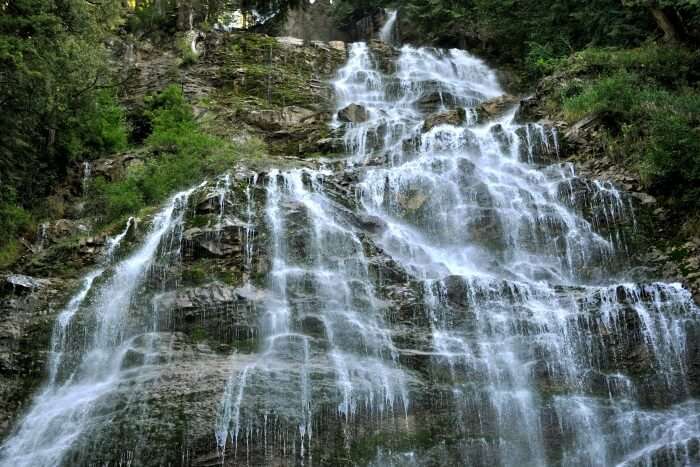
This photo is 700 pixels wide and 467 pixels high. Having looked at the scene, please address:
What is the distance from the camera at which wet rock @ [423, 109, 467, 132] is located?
19891 millimetres

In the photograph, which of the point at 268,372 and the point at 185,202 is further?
the point at 185,202

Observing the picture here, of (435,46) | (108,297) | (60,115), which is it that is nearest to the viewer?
(108,297)

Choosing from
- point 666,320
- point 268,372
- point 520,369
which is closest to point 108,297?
point 268,372

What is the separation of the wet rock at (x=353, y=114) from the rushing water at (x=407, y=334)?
6358mm

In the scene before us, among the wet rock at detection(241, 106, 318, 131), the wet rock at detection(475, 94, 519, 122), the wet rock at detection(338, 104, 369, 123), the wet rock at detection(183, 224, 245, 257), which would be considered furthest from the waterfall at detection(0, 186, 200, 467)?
the wet rock at detection(475, 94, 519, 122)

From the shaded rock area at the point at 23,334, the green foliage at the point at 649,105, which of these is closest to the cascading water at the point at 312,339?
the shaded rock area at the point at 23,334

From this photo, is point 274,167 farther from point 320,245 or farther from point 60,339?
point 60,339

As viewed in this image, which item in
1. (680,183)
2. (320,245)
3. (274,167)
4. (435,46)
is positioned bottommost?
(320,245)

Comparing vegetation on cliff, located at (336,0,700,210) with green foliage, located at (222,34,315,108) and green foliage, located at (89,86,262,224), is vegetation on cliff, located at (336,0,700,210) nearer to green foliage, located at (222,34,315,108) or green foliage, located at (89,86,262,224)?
green foliage, located at (222,34,315,108)

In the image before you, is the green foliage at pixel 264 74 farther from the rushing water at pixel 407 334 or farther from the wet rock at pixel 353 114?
the rushing water at pixel 407 334

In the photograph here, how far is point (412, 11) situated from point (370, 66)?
4781 millimetres

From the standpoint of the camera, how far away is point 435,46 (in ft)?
98.5

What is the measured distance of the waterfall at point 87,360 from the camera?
394 inches

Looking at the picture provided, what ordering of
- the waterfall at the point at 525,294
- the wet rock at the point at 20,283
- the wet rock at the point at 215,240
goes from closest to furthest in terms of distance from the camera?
the waterfall at the point at 525,294, the wet rock at the point at 20,283, the wet rock at the point at 215,240
